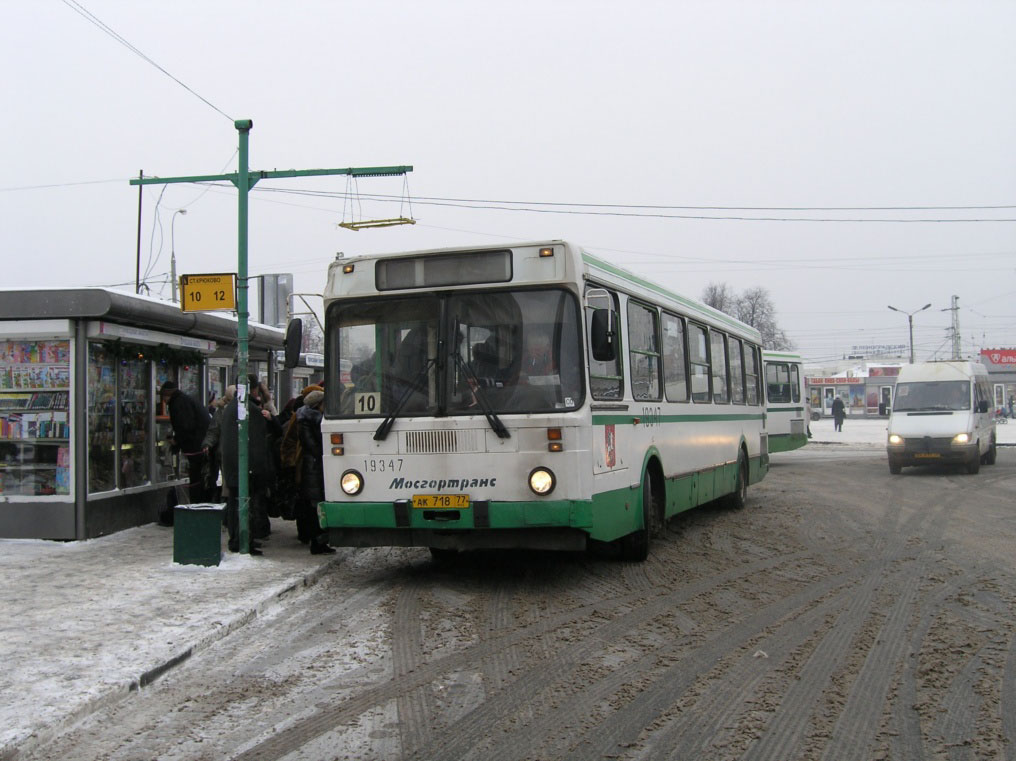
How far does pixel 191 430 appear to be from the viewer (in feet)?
41.5

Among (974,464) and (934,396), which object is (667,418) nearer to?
(974,464)

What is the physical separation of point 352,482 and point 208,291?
2917 mm

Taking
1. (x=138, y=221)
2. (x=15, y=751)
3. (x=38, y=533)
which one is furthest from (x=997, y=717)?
(x=138, y=221)

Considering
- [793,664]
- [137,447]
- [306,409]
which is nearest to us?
[793,664]

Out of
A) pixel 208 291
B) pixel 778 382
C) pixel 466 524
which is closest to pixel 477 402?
pixel 466 524

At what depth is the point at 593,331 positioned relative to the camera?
8.25 metres

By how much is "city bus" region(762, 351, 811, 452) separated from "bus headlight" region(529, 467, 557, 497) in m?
17.9

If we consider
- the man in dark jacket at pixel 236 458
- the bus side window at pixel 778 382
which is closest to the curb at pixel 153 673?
the man in dark jacket at pixel 236 458

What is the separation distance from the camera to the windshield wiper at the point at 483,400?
27.5 ft

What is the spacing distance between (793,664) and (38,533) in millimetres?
8615

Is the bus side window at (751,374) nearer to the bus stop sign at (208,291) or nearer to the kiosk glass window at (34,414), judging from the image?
the bus stop sign at (208,291)

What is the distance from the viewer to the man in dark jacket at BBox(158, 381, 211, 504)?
1255 centimetres

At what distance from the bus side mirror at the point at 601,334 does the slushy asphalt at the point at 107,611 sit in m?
3.44

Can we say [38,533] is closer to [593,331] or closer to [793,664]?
[593,331]
